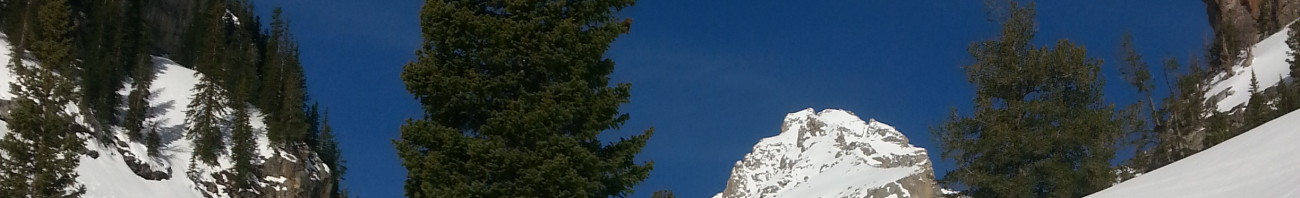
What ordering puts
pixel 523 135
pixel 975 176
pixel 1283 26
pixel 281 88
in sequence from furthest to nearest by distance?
1. pixel 1283 26
2. pixel 281 88
3. pixel 975 176
4. pixel 523 135

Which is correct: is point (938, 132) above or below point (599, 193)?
above

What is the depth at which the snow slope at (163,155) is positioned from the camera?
222 feet

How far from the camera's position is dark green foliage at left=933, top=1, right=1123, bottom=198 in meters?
34.4

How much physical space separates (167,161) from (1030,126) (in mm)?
61170

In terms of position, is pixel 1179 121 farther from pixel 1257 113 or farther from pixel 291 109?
pixel 291 109

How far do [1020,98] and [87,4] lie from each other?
73164mm

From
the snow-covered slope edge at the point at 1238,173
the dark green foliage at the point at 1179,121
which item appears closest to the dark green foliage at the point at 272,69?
the dark green foliage at the point at 1179,121

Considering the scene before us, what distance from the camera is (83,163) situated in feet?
218

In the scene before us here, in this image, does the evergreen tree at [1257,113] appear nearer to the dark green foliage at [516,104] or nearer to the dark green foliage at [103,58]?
the dark green foliage at [516,104]

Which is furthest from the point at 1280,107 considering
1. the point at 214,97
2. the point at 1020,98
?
the point at 214,97

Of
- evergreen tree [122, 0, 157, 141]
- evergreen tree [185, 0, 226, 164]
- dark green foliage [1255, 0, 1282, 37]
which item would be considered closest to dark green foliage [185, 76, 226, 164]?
evergreen tree [185, 0, 226, 164]

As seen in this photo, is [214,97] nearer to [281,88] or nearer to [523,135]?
[281,88]

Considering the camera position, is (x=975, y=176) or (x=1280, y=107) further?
(x=1280, y=107)

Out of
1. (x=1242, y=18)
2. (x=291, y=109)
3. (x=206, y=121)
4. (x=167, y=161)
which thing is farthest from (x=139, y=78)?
(x=1242, y=18)
